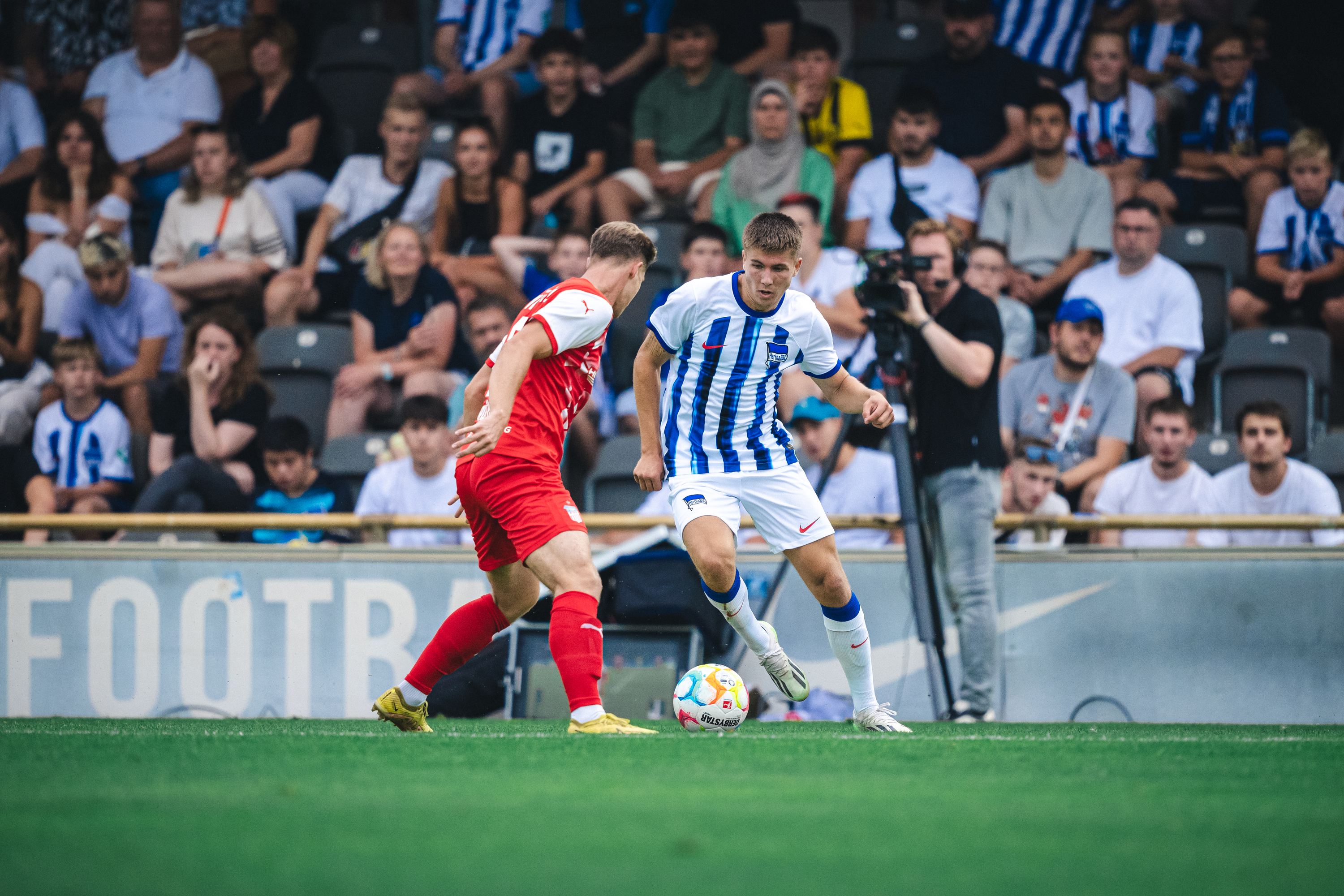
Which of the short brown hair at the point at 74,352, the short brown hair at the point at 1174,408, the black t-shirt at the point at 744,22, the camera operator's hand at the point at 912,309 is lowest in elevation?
the short brown hair at the point at 1174,408

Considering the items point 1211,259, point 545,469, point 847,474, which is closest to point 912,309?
point 847,474

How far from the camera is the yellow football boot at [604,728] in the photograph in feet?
15.5

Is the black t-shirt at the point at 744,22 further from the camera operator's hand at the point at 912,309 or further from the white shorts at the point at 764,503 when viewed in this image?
the white shorts at the point at 764,503

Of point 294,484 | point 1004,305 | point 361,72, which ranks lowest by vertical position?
point 294,484

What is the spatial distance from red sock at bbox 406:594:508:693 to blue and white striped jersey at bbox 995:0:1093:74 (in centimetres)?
717

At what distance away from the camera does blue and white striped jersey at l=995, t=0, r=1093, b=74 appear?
10.7 metres

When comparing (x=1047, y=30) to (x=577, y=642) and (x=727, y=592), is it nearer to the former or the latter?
(x=727, y=592)

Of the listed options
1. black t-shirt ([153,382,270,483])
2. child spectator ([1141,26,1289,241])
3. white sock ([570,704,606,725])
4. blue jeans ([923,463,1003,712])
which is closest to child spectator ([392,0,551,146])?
black t-shirt ([153,382,270,483])

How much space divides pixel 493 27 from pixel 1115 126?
16.4 feet

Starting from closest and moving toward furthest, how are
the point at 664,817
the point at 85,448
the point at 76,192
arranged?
the point at 664,817 → the point at 85,448 → the point at 76,192

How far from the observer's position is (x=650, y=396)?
5555mm

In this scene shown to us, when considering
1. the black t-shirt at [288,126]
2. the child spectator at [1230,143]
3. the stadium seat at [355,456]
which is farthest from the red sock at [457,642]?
the black t-shirt at [288,126]

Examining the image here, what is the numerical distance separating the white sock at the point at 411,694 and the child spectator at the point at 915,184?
527cm

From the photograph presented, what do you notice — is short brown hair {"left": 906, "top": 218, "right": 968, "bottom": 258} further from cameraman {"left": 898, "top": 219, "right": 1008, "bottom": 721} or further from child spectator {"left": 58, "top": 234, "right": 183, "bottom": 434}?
child spectator {"left": 58, "top": 234, "right": 183, "bottom": 434}
